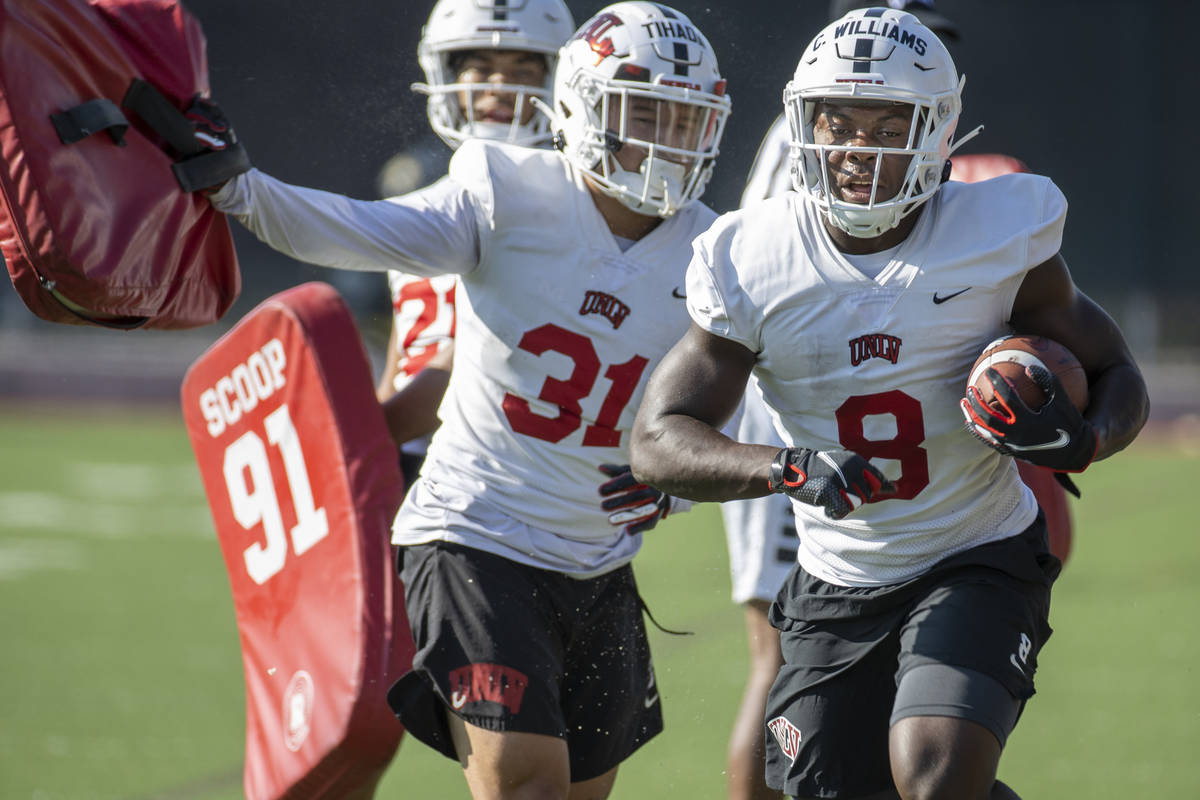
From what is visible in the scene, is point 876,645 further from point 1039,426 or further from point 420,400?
point 420,400

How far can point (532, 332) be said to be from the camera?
2.99m

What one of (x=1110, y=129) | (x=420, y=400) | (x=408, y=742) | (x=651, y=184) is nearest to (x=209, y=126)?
(x=651, y=184)

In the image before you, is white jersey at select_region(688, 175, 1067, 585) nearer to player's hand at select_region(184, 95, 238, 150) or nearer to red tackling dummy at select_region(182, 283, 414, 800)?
player's hand at select_region(184, 95, 238, 150)

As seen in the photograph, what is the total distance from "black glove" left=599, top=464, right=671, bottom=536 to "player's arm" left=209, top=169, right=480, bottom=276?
0.53 metres

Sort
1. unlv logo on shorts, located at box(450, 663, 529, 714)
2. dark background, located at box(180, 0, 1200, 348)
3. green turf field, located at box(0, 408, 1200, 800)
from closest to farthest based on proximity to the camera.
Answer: unlv logo on shorts, located at box(450, 663, 529, 714) → green turf field, located at box(0, 408, 1200, 800) → dark background, located at box(180, 0, 1200, 348)

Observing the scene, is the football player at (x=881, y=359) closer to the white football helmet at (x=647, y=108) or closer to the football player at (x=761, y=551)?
the white football helmet at (x=647, y=108)

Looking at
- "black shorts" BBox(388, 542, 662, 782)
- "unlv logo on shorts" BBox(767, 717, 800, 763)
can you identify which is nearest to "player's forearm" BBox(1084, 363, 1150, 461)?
"unlv logo on shorts" BBox(767, 717, 800, 763)

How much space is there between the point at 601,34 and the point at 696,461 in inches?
42.4

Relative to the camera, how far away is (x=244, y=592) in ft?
12.2

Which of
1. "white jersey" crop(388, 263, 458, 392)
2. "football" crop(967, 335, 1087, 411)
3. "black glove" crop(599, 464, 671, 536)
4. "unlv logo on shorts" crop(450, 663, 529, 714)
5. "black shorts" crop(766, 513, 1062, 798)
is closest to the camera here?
"football" crop(967, 335, 1087, 411)

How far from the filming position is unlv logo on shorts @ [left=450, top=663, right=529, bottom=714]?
9.03ft

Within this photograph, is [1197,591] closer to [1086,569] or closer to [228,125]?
[1086,569]

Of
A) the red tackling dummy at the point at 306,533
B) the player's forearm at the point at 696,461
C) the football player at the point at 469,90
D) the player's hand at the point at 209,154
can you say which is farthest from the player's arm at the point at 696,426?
the football player at the point at 469,90

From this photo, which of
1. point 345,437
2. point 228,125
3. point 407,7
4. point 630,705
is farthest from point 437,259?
point 407,7
